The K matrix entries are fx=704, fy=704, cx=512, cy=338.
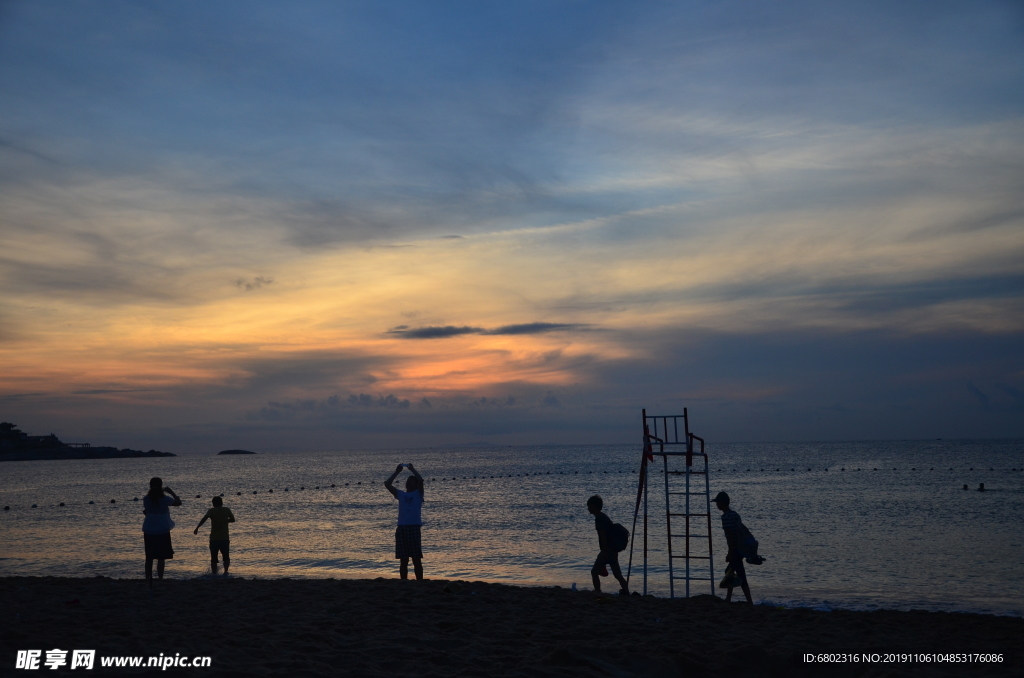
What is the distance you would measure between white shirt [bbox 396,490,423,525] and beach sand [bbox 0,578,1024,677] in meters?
1.04

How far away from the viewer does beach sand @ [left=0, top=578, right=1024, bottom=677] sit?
7.11m

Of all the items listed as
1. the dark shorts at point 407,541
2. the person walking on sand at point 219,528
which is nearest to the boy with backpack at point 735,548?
the dark shorts at point 407,541

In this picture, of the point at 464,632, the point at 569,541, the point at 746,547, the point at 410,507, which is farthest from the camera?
the point at 569,541

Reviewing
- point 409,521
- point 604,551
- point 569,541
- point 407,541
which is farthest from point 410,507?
point 569,541

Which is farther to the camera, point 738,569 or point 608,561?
point 608,561

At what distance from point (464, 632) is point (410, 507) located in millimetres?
3614

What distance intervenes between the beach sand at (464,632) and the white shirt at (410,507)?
104cm

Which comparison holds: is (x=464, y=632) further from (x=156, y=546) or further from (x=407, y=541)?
(x=156, y=546)

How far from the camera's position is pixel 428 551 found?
933 inches

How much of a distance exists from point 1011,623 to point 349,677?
9.07 m

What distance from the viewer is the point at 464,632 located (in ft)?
27.8

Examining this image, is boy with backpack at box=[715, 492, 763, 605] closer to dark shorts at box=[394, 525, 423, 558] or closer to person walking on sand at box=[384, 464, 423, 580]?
person walking on sand at box=[384, 464, 423, 580]

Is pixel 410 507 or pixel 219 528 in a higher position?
pixel 410 507

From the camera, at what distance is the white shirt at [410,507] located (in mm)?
11797
